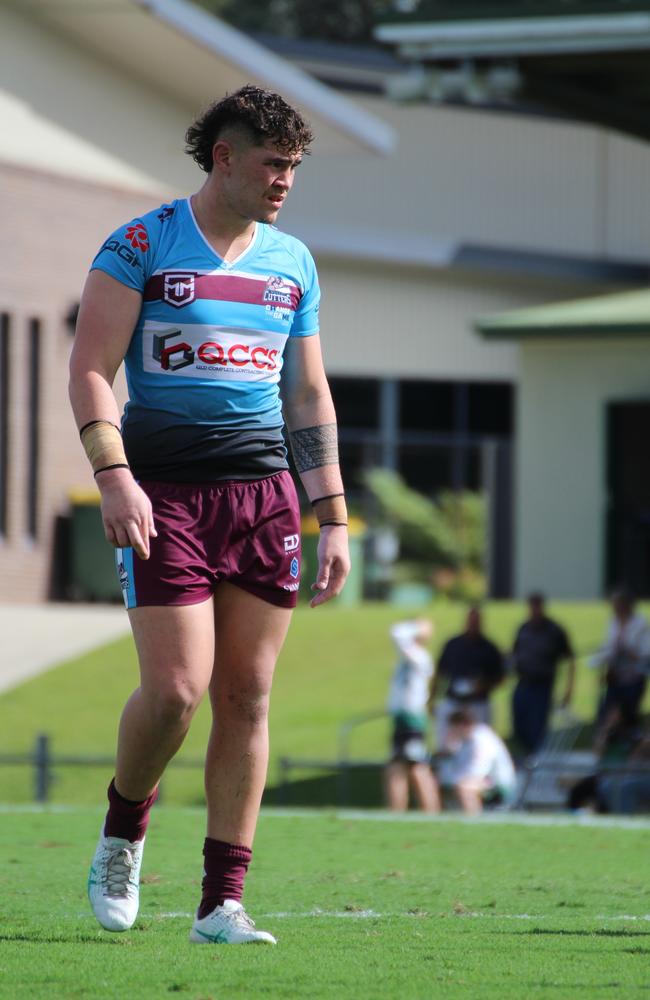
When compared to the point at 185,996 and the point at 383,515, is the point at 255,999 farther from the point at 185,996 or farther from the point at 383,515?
the point at 383,515

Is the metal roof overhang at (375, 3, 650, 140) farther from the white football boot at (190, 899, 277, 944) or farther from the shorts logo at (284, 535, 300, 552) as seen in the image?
the white football boot at (190, 899, 277, 944)

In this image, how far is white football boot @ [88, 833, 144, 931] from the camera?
5.36 meters

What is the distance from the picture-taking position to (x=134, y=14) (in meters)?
24.7

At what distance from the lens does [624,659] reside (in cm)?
1769

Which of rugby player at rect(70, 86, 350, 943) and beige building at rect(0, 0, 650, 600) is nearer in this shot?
rugby player at rect(70, 86, 350, 943)

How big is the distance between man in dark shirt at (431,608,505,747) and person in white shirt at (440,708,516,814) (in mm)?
1219

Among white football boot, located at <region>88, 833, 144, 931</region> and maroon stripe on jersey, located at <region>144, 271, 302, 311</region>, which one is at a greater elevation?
maroon stripe on jersey, located at <region>144, 271, 302, 311</region>

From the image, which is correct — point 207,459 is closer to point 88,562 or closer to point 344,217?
point 88,562

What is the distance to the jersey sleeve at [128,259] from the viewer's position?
5172 mm

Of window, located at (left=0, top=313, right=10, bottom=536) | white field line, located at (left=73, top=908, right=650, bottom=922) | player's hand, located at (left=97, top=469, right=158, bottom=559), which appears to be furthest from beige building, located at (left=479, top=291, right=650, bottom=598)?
player's hand, located at (left=97, top=469, right=158, bottom=559)

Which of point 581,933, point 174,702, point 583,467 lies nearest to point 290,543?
point 174,702

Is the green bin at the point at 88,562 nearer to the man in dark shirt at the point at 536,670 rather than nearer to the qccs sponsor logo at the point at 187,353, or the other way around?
the man in dark shirt at the point at 536,670

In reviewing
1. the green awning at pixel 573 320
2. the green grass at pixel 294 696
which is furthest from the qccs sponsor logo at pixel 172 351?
the green awning at pixel 573 320

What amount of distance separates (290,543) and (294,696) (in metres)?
14.9
